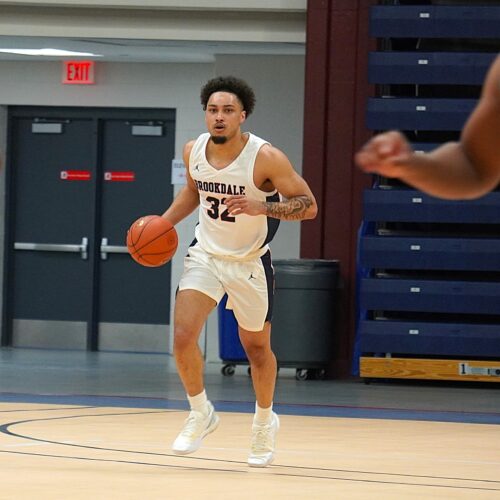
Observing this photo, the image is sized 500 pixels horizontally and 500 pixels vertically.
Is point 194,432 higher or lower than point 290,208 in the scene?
lower

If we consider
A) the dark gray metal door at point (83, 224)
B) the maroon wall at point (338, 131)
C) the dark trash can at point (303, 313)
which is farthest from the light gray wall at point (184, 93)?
the dark trash can at point (303, 313)

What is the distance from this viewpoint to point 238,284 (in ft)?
22.0

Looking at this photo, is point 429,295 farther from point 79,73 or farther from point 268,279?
point 268,279

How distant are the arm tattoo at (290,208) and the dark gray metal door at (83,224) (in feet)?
30.9

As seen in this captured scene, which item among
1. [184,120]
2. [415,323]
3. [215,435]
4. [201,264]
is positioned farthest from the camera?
[184,120]

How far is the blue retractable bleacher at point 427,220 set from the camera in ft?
40.2

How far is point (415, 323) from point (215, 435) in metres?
4.69

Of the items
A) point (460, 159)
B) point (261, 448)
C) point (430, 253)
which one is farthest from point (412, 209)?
point (460, 159)

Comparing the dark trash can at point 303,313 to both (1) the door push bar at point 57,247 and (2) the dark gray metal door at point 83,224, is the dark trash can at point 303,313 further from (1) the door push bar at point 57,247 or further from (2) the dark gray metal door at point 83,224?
(1) the door push bar at point 57,247

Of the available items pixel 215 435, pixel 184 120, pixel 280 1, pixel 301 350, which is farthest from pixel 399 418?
pixel 184 120

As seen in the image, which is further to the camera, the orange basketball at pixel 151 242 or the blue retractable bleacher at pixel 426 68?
the blue retractable bleacher at pixel 426 68

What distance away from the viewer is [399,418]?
380 inches

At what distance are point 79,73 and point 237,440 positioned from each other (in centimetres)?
893

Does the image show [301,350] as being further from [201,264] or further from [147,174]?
[201,264]
